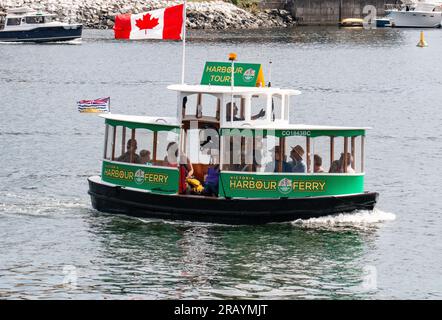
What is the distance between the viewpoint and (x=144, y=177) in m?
39.1

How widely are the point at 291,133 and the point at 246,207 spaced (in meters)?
2.68

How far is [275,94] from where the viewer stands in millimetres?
39656

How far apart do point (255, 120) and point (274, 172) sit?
2002mm

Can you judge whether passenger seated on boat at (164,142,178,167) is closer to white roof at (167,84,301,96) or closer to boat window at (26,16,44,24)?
white roof at (167,84,301,96)

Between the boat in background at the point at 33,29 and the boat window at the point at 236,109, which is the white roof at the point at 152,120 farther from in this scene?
the boat in background at the point at 33,29

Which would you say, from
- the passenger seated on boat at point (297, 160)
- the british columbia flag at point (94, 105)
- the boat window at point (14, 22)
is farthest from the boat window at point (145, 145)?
the boat window at point (14, 22)

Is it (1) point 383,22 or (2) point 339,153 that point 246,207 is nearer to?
(2) point 339,153

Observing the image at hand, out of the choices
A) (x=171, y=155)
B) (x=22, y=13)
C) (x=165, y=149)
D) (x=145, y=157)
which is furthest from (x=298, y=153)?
(x=22, y=13)

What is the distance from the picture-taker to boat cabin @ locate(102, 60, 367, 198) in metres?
38.3

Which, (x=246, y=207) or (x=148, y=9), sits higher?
(x=148, y=9)

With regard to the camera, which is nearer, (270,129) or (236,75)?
(270,129)

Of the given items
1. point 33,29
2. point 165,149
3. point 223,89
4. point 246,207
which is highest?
point 33,29

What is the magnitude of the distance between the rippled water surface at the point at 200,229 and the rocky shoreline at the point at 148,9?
6060 cm
